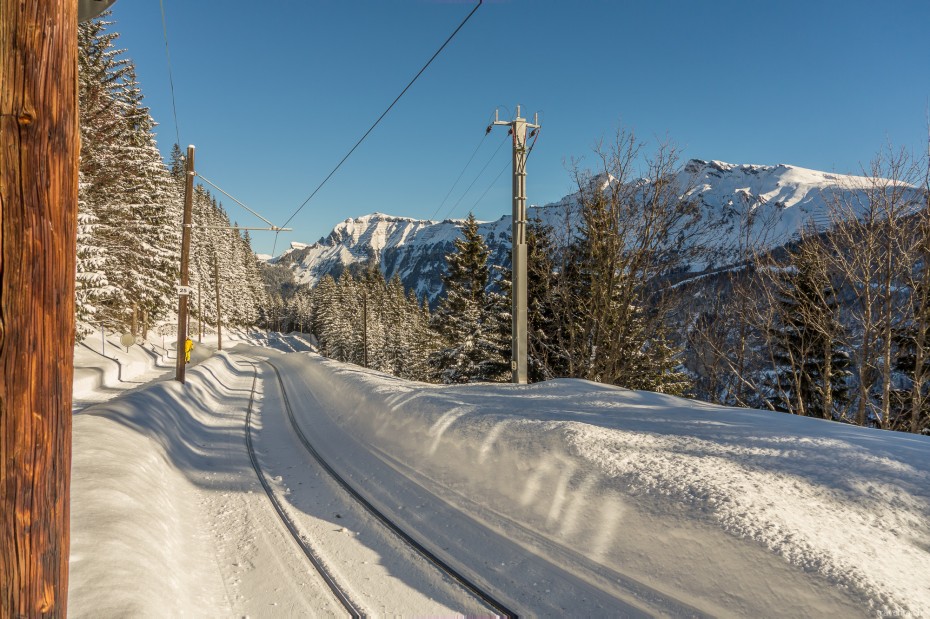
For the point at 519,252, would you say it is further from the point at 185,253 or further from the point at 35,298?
the point at 185,253

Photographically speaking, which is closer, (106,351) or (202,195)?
(106,351)

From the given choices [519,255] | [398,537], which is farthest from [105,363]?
[398,537]

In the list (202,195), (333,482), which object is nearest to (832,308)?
(333,482)

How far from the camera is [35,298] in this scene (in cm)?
183

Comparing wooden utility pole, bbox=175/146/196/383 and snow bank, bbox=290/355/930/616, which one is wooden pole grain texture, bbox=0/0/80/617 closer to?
snow bank, bbox=290/355/930/616

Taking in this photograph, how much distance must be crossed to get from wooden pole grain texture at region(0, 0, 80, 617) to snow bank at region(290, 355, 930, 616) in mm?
4403

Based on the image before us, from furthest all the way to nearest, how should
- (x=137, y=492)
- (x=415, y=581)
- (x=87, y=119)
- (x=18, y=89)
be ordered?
(x=87, y=119) → (x=137, y=492) → (x=415, y=581) → (x=18, y=89)

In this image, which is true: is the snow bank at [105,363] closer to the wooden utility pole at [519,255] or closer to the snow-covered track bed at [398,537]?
the snow-covered track bed at [398,537]

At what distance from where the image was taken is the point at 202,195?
72812 mm

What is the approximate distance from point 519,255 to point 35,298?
10809 mm

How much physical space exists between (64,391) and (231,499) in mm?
5573

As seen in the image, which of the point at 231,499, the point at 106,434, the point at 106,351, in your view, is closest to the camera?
the point at 231,499

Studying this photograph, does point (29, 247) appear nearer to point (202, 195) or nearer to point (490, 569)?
point (490, 569)

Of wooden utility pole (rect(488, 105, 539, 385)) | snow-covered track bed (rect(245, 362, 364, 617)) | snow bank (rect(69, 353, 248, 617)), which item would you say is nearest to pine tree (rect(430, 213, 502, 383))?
wooden utility pole (rect(488, 105, 539, 385))
